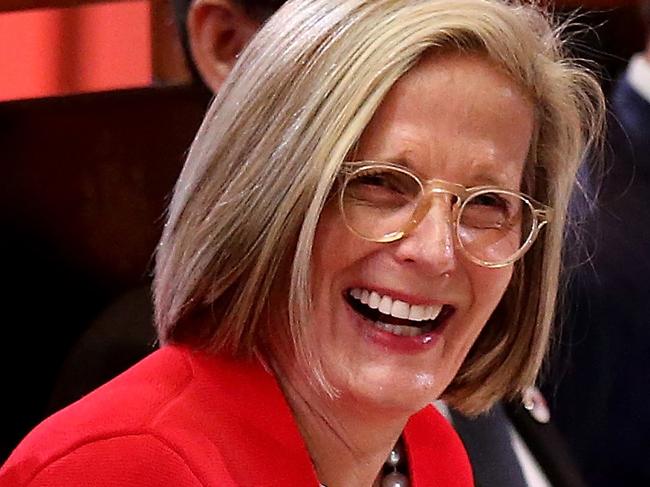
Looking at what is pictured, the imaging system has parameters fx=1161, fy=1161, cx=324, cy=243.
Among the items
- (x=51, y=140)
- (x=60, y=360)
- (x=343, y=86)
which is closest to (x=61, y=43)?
(x=51, y=140)

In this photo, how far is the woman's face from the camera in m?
0.94

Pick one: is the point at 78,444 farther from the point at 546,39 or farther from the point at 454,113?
the point at 546,39

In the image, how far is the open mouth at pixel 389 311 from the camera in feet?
3.22

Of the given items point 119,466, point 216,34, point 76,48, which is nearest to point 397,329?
point 119,466

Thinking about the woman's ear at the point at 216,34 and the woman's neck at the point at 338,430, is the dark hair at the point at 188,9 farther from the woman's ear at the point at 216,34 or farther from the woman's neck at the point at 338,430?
the woman's neck at the point at 338,430

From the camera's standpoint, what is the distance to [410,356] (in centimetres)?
100

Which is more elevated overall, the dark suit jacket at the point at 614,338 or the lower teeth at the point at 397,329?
the lower teeth at the point at 397,329

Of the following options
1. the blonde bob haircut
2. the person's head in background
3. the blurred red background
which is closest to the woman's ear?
the person's head in background

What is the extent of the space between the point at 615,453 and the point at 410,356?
84 cm

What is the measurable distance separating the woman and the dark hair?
50 cm

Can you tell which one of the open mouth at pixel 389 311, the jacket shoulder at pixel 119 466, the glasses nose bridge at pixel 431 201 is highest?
the glasses nose bridge at pixel 431 201

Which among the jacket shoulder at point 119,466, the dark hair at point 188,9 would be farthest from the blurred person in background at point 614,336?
the jacket shoulder at point 119,466

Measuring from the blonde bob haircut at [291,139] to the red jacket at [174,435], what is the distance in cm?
4

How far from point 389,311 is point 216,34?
682 mm
